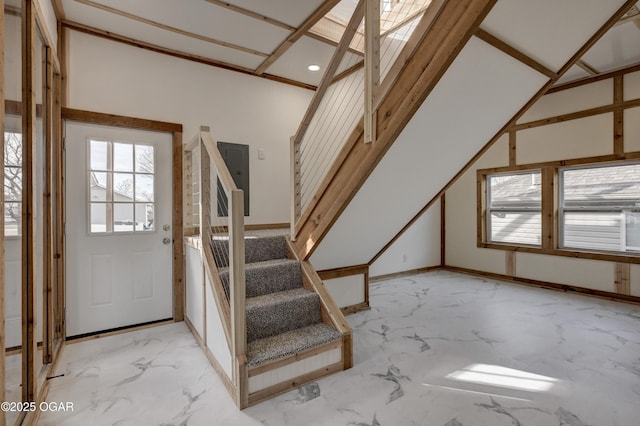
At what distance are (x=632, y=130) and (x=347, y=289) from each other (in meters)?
3.80

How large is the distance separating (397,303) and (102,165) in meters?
3.48

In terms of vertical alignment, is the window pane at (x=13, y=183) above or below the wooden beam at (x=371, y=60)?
below

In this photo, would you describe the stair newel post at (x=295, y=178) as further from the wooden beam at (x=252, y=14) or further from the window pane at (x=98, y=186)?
the window pane at (x=98, y=186)

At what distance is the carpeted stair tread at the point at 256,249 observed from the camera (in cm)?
279

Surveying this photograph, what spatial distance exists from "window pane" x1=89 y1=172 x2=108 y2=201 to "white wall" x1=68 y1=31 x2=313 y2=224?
0.64 metres

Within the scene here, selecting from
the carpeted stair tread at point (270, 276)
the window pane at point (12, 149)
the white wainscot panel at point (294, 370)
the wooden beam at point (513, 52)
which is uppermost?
the wooden beam at point (513, 52)

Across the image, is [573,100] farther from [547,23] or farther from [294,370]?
[294,370]

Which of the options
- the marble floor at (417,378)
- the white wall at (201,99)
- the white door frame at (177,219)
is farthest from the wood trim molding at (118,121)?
the marble floor at (417,378)

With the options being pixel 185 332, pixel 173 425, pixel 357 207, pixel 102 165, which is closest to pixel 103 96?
pixel 102 165

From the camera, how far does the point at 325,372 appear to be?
89.1 inches

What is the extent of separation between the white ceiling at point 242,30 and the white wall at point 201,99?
180 mm

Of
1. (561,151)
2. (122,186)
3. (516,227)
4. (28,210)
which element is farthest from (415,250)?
(28,210)

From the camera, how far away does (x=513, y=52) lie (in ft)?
7.04

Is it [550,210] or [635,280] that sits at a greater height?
[550,210]
